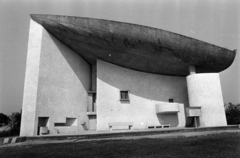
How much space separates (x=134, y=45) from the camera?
1420 centimetres

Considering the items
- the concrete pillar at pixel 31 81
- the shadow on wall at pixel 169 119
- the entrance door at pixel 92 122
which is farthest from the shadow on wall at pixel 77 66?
the shadow on wall at pixel 169 119

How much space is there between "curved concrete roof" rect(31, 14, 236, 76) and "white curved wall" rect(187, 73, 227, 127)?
5.96 ft

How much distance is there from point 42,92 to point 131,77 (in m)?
8.45

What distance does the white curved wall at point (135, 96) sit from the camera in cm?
1705

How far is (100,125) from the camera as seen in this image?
1652 centimetres

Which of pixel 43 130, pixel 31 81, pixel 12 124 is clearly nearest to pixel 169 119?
pixel 43 130

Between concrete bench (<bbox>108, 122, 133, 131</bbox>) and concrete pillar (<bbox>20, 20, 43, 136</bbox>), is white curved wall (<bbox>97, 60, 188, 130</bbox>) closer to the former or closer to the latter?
concrete bench (<bbox>108, 122, 133, 131</bbox>)

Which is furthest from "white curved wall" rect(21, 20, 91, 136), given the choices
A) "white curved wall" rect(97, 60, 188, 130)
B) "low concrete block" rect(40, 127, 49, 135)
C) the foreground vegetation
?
the foreground vegetation

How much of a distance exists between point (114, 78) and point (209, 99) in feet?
27.9

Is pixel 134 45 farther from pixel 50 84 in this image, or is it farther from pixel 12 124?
pixel 12 124

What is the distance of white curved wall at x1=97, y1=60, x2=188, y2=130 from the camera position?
55.9ft

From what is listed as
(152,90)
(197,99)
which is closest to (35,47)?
(152,90)

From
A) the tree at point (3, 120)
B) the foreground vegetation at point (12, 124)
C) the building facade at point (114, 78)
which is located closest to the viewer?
the building facade at point (114, 78)

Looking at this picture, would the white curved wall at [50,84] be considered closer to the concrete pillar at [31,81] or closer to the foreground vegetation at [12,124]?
the concrete pillar at [31,81]
